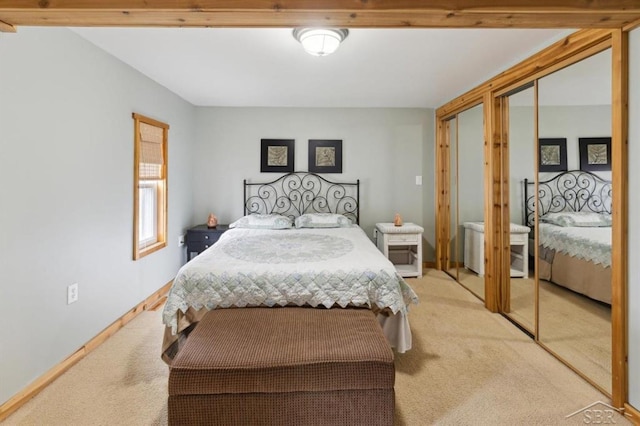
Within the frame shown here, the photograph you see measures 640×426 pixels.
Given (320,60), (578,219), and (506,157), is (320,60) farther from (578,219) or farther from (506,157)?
(578,219)

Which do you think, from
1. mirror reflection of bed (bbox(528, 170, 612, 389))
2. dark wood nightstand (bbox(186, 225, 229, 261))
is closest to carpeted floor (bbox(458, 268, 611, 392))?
mirror reflection of bed (bbox(528, 170, 612, 389))

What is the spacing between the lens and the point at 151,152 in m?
3.58

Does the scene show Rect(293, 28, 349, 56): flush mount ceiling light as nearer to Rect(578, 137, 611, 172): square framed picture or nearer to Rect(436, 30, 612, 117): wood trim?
Rect(436, 30, 612, 117): wood trim

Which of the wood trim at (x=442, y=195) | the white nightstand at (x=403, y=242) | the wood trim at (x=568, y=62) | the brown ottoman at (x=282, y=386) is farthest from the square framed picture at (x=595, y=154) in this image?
the wood trim at (x=442, y=195)

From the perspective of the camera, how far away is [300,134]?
4.80m

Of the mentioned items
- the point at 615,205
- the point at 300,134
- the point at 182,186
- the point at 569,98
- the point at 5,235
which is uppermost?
the point at 300,134

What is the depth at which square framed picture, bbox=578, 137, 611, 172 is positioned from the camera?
1989mm

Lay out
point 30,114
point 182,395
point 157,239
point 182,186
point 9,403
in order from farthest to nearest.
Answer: point 182,186 → point 157,239 → point 30,114 → point 9,403 → point 182,395

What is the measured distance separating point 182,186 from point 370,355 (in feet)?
11.7

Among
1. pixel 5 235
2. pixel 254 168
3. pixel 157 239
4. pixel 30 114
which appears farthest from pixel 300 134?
pixel 5 235

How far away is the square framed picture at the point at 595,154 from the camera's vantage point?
78.3 inches

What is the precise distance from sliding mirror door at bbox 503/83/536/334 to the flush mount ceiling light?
154cm

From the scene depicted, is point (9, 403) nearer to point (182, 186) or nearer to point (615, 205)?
point (182, 186)

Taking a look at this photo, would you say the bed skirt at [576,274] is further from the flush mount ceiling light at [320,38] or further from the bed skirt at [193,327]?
the flush mount ceiling light at [320,38]
